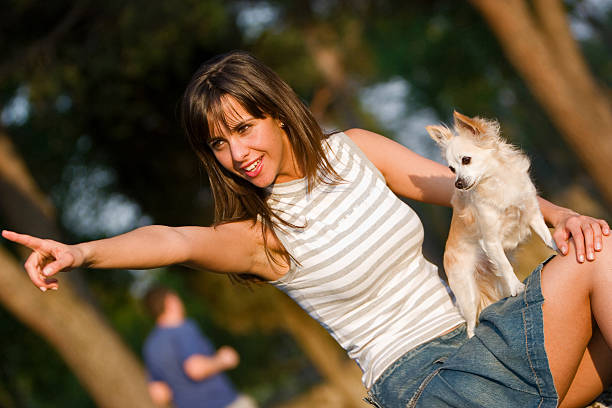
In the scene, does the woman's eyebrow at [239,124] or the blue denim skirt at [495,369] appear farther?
the woman's eyebrow at [239,124]

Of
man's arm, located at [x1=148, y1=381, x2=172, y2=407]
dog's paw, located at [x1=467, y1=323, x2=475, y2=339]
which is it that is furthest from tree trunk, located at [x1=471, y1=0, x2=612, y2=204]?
dog's paw, located at [x1=467, y1=323, x2=475, y2=339]

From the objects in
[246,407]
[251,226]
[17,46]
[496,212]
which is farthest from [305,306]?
[17,46]

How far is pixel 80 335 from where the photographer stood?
271 inches

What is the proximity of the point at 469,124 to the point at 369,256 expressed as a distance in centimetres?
79

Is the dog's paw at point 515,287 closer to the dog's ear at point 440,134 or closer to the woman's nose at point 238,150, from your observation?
the dog's ear at point 440,134

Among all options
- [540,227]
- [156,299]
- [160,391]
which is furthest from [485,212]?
[160,391]

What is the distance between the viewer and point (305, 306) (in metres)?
2.68

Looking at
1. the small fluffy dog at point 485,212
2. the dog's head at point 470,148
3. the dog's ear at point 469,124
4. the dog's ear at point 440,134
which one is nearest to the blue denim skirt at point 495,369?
the small fluffy dog at point 485,212

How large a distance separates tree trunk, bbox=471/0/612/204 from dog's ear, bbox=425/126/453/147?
587 cm

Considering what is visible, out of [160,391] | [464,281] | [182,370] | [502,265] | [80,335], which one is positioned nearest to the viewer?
[502,265]

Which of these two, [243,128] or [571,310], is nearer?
[571,310]

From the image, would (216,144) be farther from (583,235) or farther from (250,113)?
(583,235)

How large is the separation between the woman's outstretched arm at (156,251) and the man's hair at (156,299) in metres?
3.56

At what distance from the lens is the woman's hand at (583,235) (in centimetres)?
216
